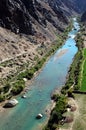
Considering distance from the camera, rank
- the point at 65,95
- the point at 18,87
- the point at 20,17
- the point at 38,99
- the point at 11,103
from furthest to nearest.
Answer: the point at 20,17 < the point at 18,87 < the point at 65,95 < the point at 38,99 < the point at 11,103

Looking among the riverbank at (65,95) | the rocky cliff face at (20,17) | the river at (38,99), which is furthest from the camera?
the rocky cliff face at (20,17)

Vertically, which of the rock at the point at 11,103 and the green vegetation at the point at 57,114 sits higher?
the rock at the point at 11,103

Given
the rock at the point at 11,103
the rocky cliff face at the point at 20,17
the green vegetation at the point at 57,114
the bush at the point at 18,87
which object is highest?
the rocky cliff face at the point at 20,17

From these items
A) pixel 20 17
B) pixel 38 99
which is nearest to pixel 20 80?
pixel 38 99

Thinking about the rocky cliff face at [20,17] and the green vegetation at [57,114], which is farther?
the rocky cliff face at [20,17]

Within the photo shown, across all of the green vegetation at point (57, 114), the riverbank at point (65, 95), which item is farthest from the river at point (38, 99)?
the green vegetation at point (57, 114)

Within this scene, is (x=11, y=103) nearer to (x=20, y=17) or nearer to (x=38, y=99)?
(x=38, y=99)

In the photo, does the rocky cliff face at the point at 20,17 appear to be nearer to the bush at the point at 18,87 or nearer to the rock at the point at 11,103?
the bush at the point at 18,87

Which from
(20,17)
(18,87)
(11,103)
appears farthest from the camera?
(20,17)

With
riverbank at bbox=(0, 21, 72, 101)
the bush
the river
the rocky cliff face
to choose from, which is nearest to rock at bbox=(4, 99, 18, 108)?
the river
